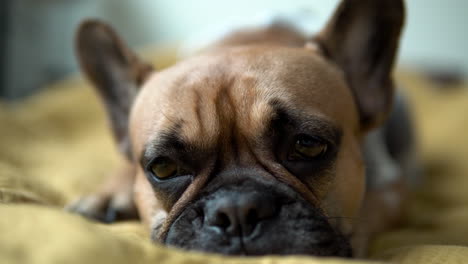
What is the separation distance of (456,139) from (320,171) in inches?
95.4

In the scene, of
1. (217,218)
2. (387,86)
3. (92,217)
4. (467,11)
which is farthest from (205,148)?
(467,11)

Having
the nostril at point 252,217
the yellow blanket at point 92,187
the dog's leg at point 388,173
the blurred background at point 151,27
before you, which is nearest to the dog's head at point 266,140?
the nostril at point 252,217

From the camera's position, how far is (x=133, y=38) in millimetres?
5746

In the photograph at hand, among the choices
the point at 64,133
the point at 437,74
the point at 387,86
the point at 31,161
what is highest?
the point at 387,86

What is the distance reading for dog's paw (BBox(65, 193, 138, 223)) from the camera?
2044mm

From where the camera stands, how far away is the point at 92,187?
2520mm

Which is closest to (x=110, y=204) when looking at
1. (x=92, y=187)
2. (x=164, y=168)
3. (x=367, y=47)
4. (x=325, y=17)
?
(x=92, y=187)

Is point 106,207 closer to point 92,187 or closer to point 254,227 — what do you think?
point 92,187

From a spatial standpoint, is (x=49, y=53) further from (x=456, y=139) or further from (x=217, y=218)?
(x=217, y=218)

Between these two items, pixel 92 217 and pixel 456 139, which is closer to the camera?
pixel 92 217

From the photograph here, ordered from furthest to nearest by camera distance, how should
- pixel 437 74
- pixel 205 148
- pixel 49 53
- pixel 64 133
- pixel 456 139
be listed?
1. pixel 49 53
2. pixel 437 74
3. pixel 64 133
4. pixel 456 139
5. pixel 205 148

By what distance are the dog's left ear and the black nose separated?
85 cm

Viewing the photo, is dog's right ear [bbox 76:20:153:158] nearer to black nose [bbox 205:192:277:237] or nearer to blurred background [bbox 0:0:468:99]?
black nose [bbox 205:192:277:237]

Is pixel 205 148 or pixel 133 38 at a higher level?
pixel 205 148
